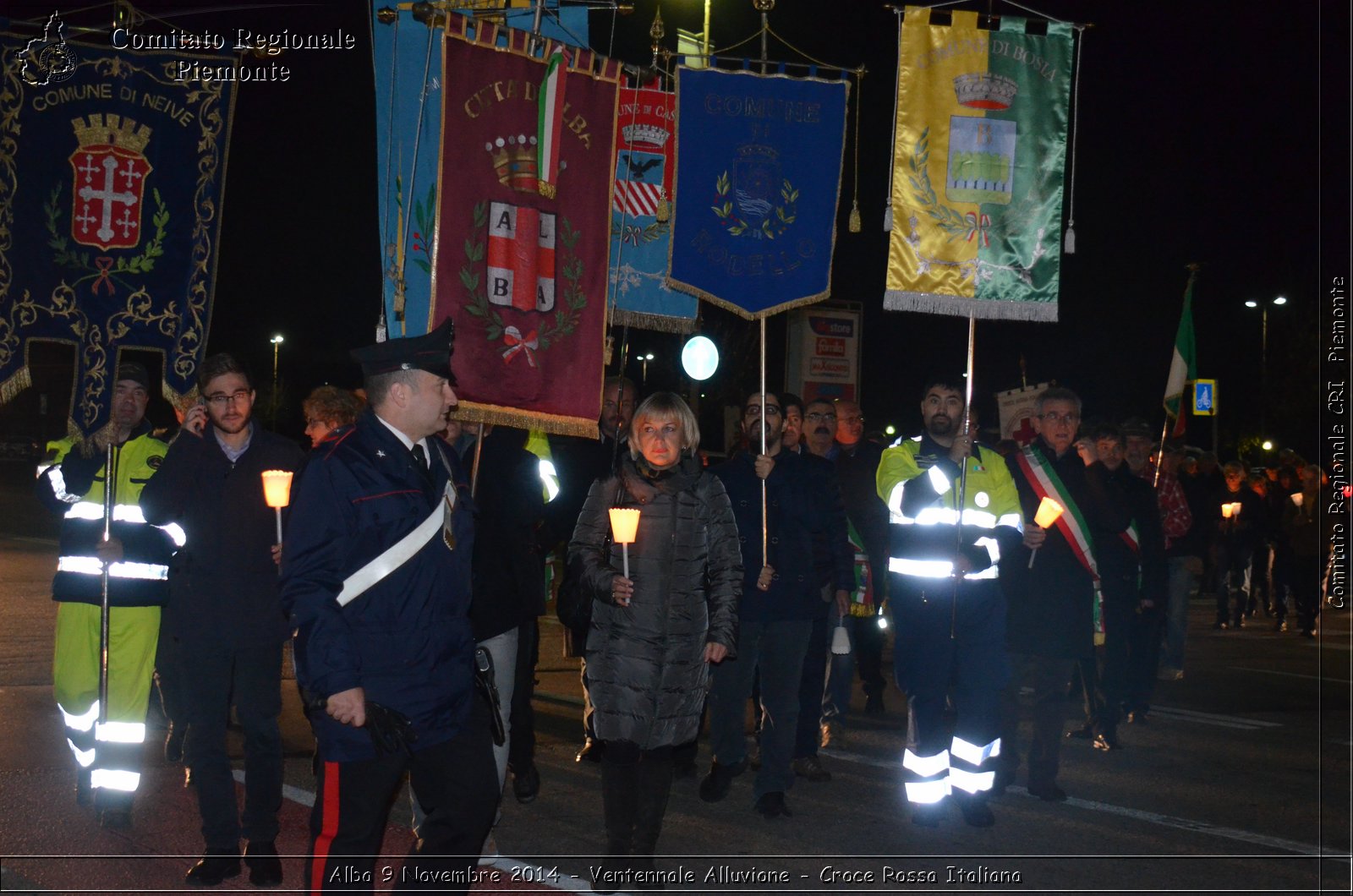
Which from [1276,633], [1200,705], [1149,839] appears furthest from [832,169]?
[1276,633]

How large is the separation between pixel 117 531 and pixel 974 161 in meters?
5.26

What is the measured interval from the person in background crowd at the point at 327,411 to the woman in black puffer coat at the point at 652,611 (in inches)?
106

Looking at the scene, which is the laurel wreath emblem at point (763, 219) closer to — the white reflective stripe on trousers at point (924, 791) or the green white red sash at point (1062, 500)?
the green white red sash at point (1062, 500)

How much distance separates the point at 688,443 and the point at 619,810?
158cm

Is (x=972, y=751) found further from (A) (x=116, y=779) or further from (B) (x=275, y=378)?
(B) (x=275, y=378)

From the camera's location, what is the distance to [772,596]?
7449mm

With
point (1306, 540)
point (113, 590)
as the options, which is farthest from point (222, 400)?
point (1306, 540)

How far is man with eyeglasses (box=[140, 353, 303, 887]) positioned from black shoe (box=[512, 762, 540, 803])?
1666mm

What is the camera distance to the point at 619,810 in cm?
582

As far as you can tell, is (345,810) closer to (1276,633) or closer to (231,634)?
(231,634)

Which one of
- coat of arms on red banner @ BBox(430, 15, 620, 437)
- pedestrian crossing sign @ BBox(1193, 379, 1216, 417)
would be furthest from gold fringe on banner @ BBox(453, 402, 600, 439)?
pedestrian crossing sign @ BBox(1193, 379, 1216, 417)

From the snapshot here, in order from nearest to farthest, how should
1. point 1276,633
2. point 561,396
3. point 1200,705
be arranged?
point 561,396 → point 1200,705 → point 1276,633

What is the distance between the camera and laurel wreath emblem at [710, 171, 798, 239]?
8.88 meters

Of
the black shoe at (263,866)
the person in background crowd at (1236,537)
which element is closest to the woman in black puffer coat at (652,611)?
the black shoe at (263,866)
